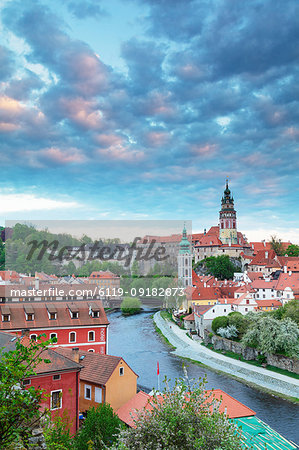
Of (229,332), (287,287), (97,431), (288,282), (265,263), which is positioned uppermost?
(265,263)

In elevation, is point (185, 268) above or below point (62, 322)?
above

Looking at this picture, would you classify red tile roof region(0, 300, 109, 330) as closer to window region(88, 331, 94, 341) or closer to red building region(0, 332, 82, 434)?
window region(88, 331, 94, 341)

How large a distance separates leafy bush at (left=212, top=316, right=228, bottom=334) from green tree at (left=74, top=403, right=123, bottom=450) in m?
26.2

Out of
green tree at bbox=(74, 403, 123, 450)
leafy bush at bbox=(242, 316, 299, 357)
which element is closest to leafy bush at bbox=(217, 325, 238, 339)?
leafy bush at bbox=(242, 316, 299, 357)

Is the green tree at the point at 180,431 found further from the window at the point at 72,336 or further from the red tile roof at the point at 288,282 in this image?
the red tile roof at the point at 288,282

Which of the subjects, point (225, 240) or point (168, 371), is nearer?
point (168, 371)

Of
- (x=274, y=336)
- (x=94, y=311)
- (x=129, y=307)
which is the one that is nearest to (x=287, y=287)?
(x=274, y=336)

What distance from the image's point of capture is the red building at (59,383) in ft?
47.3

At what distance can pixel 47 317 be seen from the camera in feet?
75.8

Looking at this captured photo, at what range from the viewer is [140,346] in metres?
37.9

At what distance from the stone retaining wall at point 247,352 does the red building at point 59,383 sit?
62.0 feet

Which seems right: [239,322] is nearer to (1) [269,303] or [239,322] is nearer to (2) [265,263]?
(1) [269,303]

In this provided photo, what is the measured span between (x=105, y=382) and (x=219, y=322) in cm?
2362

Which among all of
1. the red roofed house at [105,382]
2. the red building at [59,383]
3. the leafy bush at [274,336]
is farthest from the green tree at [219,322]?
the red building at [59,383]
